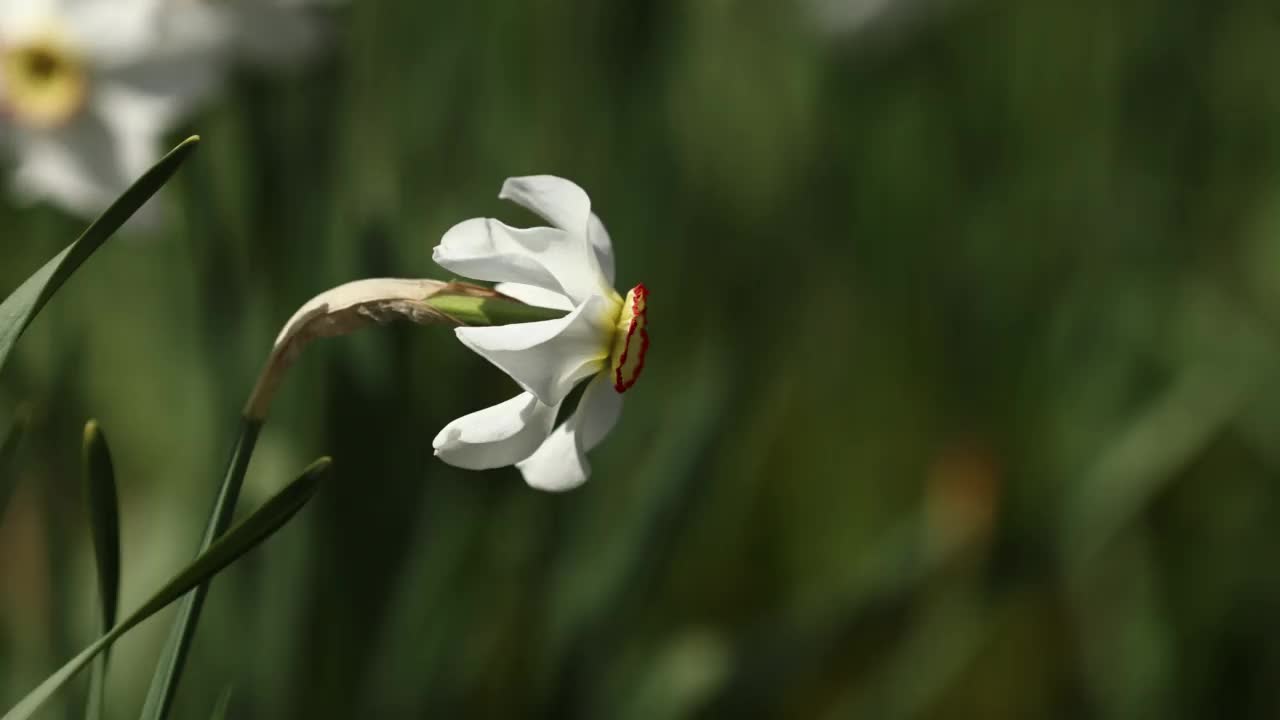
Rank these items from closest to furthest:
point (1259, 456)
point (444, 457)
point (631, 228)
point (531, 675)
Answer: point (444, 457) → point (531, 675) → point (631, 228) → point (1259, 456)

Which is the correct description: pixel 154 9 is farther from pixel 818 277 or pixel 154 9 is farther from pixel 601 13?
Result: pixel 818 277

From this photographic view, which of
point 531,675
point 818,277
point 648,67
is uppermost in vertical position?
point 648,67

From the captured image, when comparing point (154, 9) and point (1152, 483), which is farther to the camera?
point (1152, 483)

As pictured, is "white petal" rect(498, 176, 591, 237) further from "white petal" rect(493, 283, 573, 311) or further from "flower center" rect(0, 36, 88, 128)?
"flower center" rect(0, 36, 88, 128)

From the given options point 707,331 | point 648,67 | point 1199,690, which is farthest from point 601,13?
point 1199,690

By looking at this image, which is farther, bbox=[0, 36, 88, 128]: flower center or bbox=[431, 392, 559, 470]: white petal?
bbox=[0, 36, 88, 128]: flower center

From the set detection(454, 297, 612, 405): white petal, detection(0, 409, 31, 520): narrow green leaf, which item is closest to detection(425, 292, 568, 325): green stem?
detection(454, 297, 612, 405): white petal
